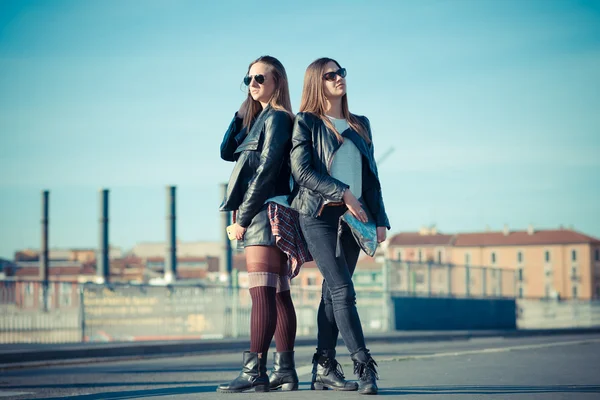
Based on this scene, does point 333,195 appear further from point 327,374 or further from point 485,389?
point 485,389

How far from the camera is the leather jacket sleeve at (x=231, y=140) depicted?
5426 mm

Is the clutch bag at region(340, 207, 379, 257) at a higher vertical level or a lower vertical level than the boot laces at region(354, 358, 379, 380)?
higher

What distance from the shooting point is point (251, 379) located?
4902 mm

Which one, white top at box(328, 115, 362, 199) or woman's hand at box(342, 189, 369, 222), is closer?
woman's hand at box(342, 189, 369, 222)

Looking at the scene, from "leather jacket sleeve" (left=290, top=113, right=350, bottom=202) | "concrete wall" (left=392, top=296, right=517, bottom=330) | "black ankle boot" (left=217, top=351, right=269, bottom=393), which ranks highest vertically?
"leather jacket sleeve" (left=290, top=113, right=350, bottom=202)

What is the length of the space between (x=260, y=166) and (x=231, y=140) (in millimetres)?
→ 471

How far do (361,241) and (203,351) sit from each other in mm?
9689

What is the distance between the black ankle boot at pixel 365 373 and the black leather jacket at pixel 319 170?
0.81 meters

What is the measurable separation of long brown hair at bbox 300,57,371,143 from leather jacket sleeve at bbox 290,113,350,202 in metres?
0.14

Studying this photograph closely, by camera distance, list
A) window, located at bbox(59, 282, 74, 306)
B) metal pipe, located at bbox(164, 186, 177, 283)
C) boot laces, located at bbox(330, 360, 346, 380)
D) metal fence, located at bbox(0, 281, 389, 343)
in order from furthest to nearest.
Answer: metal pipe, located at bbox(164, 186, 177, 283), window, located at bbox(59, 282, 74, 306), metal fence, located at bbox(0, 281, 389, 343), boot laces, located at bbox(330, 360, 346, 380)

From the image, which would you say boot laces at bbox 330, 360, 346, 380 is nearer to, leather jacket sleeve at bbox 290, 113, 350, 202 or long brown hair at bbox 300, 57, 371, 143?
leather jacket sleeve at bbox 290, 113, 350, 202

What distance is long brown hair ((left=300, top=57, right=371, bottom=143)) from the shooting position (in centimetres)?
523

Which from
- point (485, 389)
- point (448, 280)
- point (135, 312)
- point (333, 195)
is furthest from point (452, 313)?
point (333, 195)

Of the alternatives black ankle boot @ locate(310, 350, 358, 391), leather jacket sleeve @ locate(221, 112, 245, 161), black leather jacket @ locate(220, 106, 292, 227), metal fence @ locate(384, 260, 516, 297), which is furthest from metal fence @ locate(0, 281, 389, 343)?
black ankle boot @ locate(310, 350, 358, 391)
